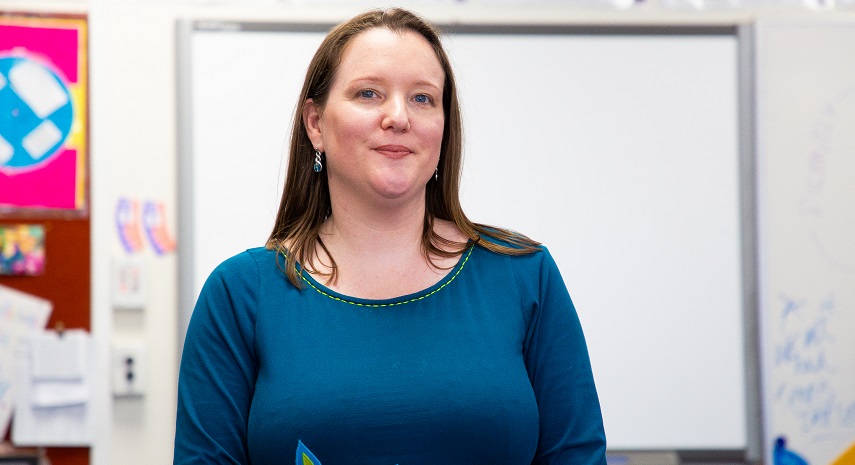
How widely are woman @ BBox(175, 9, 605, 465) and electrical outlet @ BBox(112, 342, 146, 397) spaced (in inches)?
47.8

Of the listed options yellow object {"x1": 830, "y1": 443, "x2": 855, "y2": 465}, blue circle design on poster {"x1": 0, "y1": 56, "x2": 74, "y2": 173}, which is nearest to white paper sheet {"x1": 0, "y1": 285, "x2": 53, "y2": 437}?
blue circle design on poster {"x1": 0, "y1": 56, "x2": 74, "y2": 173}

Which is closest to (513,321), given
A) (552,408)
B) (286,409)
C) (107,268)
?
(552,408)

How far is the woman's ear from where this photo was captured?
3.59 feet

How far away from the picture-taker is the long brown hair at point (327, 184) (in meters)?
1.07

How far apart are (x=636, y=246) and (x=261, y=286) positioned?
146 centimetres

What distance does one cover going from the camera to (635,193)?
229 centimetres

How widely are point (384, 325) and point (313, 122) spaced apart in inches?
11.2

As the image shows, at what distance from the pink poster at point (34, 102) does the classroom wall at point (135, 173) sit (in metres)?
0.06

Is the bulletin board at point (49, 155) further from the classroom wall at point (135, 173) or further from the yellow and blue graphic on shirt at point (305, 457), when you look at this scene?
the yellow and blue graphic on shirt at point (305, 457)

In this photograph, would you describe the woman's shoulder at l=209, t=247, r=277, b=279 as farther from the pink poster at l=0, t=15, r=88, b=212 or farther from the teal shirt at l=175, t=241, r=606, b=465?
the pink poster at l=0, t=15, r=88, b=212

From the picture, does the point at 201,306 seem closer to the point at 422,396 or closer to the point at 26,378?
the point at 422,396

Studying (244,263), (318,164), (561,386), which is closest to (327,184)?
(318,164)

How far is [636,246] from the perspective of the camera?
2.29m

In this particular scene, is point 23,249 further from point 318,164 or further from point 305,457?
point 305,457
